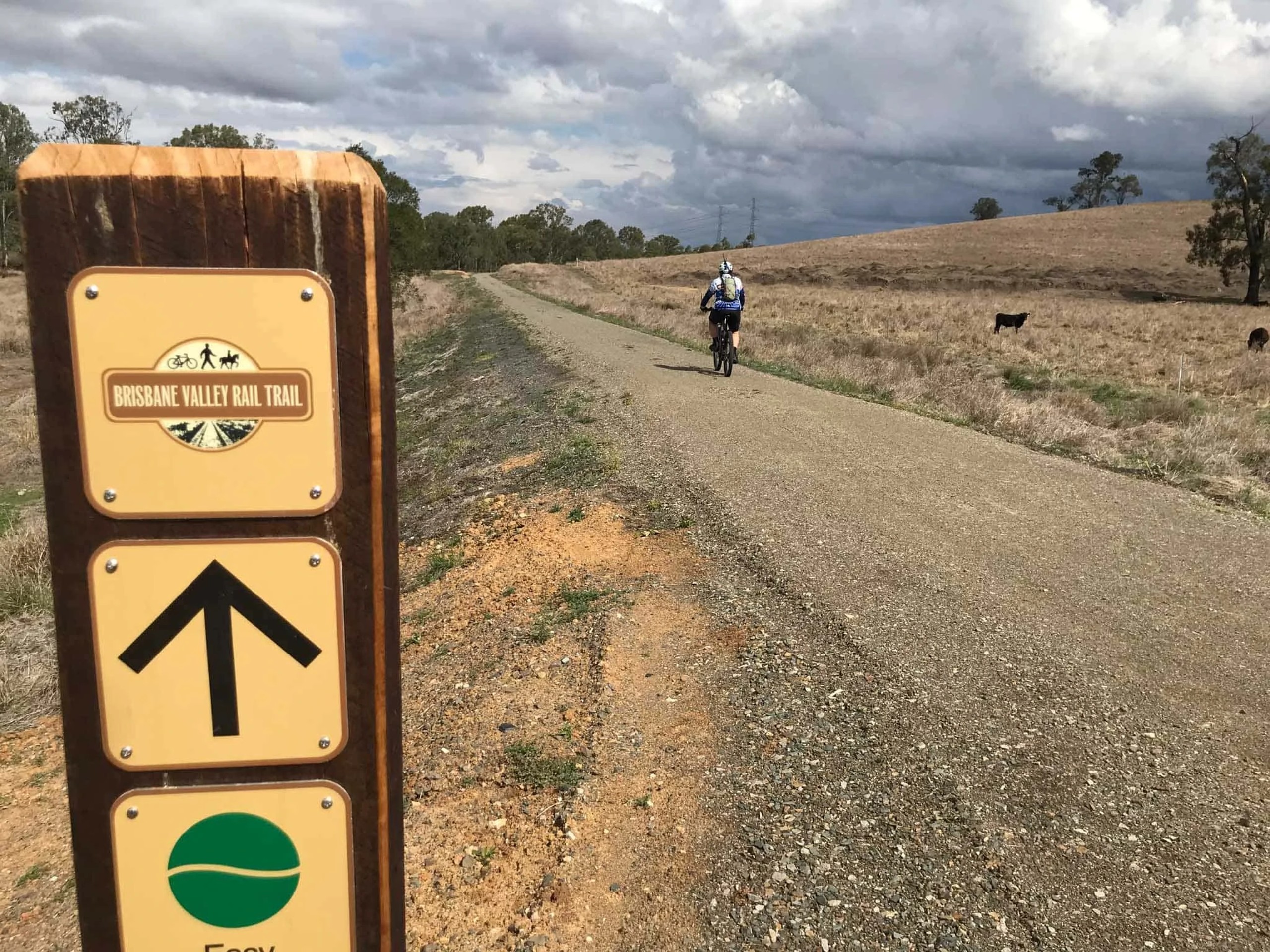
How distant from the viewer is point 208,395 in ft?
4.67

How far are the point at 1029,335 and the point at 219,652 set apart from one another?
29189mm

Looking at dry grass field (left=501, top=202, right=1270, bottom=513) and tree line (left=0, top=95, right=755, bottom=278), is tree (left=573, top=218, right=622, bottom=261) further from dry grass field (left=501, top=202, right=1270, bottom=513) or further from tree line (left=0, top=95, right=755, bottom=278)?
dry grass field (left=501, top=202, right=1270, bottom=513)

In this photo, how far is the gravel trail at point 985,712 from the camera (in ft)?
10.3

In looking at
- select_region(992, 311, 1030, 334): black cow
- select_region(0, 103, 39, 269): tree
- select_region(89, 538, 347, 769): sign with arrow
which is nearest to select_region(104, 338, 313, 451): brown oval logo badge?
select_region(89, 538, 347, 769): sign with arrow

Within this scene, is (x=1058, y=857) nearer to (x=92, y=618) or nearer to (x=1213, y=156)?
(x=92, y=618)

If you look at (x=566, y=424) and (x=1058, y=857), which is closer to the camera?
(x=1058, y=857)

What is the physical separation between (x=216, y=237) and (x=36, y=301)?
29 centimetres

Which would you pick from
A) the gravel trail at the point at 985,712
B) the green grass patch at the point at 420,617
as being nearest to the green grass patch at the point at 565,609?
the gravel trail at the point at 985,712

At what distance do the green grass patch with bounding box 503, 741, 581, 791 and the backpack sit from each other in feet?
33.8

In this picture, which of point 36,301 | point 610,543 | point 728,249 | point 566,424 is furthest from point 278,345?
point 728,249

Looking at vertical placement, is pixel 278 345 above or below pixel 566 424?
above

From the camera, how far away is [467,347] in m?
A: 22.8

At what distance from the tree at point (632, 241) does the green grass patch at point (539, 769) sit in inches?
4953

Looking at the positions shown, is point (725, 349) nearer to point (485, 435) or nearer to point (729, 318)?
point (729, 318)
